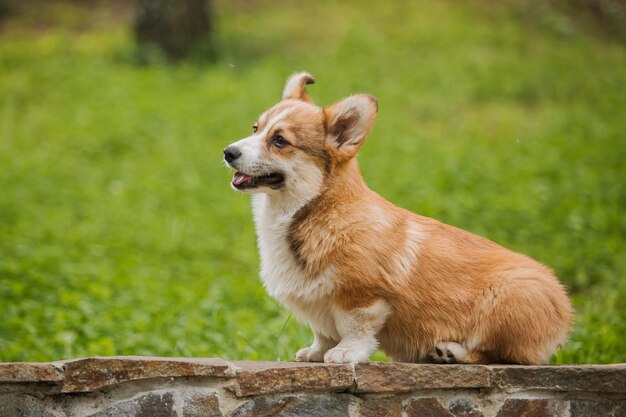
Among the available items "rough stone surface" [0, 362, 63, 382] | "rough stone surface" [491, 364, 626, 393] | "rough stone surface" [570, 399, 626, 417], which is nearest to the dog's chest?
"rough stone surface" [491, 364, 626, 393]

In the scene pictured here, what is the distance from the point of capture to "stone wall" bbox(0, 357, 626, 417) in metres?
3.84

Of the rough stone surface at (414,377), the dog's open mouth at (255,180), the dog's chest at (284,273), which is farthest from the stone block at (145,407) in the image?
the dog's open mouth at (255,180)

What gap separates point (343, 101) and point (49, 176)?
25.2 feet

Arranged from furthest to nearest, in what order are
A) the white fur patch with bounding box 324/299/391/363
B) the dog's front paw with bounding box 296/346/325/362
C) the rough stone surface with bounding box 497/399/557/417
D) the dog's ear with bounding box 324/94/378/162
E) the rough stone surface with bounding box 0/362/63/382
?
1. the dog's front paw with bounding box 296/346/325/362
2. the dog's ear with bounding box 324/94/378/162
3. the rough stone surface with bounding box 497/399/557/417
4. the white fur patch with bounding box 324/299/391/363
5. the rough stone surface with bounding box 0/362/63/382

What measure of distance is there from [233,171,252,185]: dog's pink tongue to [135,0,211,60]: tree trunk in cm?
1113

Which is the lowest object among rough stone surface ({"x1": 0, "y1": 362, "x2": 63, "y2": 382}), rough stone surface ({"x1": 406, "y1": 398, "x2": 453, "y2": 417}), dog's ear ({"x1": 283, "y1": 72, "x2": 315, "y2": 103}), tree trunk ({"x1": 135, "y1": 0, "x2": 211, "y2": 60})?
rough stone surface ({"x1": 406, "y1": 398, "x2": 453, "y2": 417})

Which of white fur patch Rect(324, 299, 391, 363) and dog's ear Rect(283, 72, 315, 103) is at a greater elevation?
dog's ear Rect(283, 72, 315, 103)

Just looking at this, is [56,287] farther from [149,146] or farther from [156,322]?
[149,146]

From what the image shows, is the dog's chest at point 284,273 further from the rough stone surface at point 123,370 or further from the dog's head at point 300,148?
the rough stone surface at point 123,370

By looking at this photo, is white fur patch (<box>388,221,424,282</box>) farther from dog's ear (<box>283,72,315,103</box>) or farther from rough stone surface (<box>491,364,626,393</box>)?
dog's ear (<box>283,72,315,103</box>)

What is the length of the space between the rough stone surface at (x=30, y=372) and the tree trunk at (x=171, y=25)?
11.8 metres

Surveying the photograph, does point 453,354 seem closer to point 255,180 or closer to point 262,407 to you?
point 262,407

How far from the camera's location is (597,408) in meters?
4.30

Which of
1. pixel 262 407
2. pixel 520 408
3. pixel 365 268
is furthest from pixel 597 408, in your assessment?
pixel 262 407
